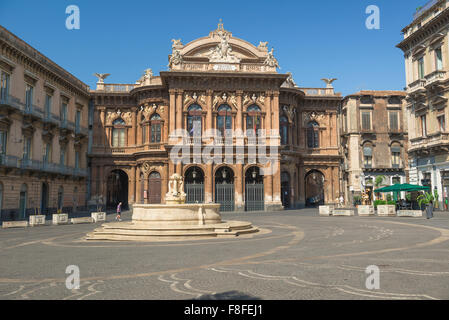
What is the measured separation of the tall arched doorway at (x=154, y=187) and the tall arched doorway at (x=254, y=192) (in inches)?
367

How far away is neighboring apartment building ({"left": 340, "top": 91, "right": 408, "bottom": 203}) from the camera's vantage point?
48.6 meters

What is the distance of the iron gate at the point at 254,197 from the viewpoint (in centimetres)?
3834

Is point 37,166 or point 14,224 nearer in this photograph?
point 14,224

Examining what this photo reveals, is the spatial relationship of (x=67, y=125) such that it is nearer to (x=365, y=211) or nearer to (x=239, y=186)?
(x=239, y=186)

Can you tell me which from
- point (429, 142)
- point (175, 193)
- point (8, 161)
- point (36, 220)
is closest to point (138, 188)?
point (8, 161)

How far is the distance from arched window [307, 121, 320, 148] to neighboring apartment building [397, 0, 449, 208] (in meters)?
12.3

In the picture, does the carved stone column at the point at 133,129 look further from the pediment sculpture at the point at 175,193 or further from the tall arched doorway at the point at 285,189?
the pediment sculpture at the point at 175,193

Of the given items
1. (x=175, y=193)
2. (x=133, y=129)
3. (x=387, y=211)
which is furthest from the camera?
(x=133, y=129)

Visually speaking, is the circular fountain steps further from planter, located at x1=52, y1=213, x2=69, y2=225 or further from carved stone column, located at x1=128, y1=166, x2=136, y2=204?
carved stone column, located at x1=128, y1=166, x2=136, y2=204

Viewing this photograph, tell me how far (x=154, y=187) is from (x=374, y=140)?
2816cm

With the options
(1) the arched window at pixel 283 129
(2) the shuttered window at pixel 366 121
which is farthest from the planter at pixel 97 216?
(2) the shuttered window at pixel 366 121

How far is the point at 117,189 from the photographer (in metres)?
52.1

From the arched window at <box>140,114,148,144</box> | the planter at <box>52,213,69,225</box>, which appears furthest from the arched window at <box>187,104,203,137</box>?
the planter at <box>52,213,69,225</box>

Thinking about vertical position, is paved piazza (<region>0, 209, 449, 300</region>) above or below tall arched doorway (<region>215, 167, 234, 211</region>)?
below
